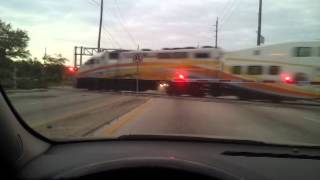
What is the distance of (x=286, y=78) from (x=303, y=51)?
1.93m

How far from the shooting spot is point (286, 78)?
116 feet

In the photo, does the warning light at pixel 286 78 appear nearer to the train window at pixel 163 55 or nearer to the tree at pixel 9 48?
the train window at pixel 163 55

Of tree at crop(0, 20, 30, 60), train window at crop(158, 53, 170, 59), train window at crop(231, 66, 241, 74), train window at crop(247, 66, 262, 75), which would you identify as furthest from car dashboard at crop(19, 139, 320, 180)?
train window at crop(158, 53, 170, 59)

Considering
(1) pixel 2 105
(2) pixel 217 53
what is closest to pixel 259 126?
(1) pixel 2 105

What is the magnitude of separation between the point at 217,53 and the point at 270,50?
5942 mm

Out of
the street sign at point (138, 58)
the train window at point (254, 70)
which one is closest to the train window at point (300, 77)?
the train window at point (254, 70)

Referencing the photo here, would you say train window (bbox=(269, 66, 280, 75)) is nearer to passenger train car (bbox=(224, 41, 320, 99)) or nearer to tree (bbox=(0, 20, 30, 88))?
passenger train car (bbox=(224, 41, 320, 99))

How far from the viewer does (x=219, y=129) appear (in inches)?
569

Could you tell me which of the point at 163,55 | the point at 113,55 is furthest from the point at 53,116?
the point at 113,55

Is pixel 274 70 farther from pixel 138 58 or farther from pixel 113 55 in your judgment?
pixel 113 55

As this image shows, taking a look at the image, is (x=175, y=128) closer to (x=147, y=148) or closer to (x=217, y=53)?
(x=147, y=148)

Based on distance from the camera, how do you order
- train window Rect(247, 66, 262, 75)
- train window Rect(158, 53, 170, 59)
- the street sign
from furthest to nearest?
1. train window Rect(158, 53, 170, 59)
2. the street sign
3. train window Rect(247, 66, 262, 75)

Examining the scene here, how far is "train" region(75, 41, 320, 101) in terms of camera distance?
3488cm

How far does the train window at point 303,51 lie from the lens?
34594 millimetres
